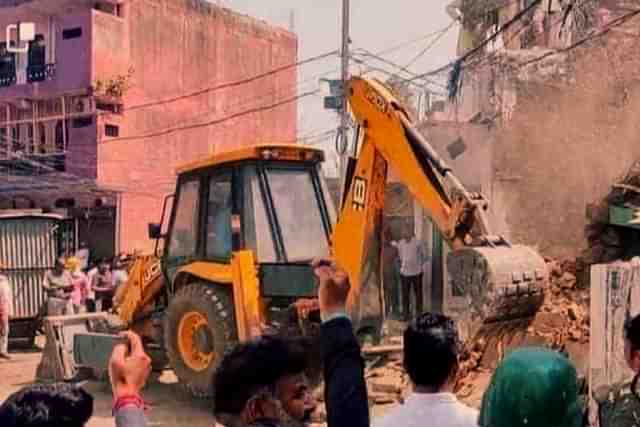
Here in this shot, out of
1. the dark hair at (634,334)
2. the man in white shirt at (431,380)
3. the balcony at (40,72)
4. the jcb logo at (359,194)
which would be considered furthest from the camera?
the balcony at (40,72)

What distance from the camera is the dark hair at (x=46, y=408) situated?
2.12 metres

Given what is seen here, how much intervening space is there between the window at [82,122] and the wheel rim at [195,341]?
17215 millimetres

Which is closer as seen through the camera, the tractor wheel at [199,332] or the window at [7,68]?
the tractor wheel at [199,332]

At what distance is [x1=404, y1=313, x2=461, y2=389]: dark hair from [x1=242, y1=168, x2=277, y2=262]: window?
17.3ft

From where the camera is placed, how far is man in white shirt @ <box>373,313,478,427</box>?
2758mm

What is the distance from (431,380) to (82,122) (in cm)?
2333

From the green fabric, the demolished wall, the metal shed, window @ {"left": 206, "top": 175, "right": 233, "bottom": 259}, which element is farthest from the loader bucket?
the metal shed

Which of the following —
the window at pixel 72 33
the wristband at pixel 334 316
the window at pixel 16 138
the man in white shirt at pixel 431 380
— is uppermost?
the window at pixel 72 33

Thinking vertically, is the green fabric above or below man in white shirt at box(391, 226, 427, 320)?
above

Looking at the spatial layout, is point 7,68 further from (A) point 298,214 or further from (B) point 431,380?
(B) point 431,380

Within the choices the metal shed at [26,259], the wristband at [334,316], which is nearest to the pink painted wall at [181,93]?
the metal shed at [26,259]

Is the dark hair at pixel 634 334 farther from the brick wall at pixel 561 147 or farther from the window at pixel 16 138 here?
the window at pixel 16 138

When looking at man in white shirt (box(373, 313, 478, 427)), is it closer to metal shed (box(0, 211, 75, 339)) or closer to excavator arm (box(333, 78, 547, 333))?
excavator arm (box(333, 78, 547, 333))

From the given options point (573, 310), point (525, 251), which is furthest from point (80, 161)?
point (525, 251)
